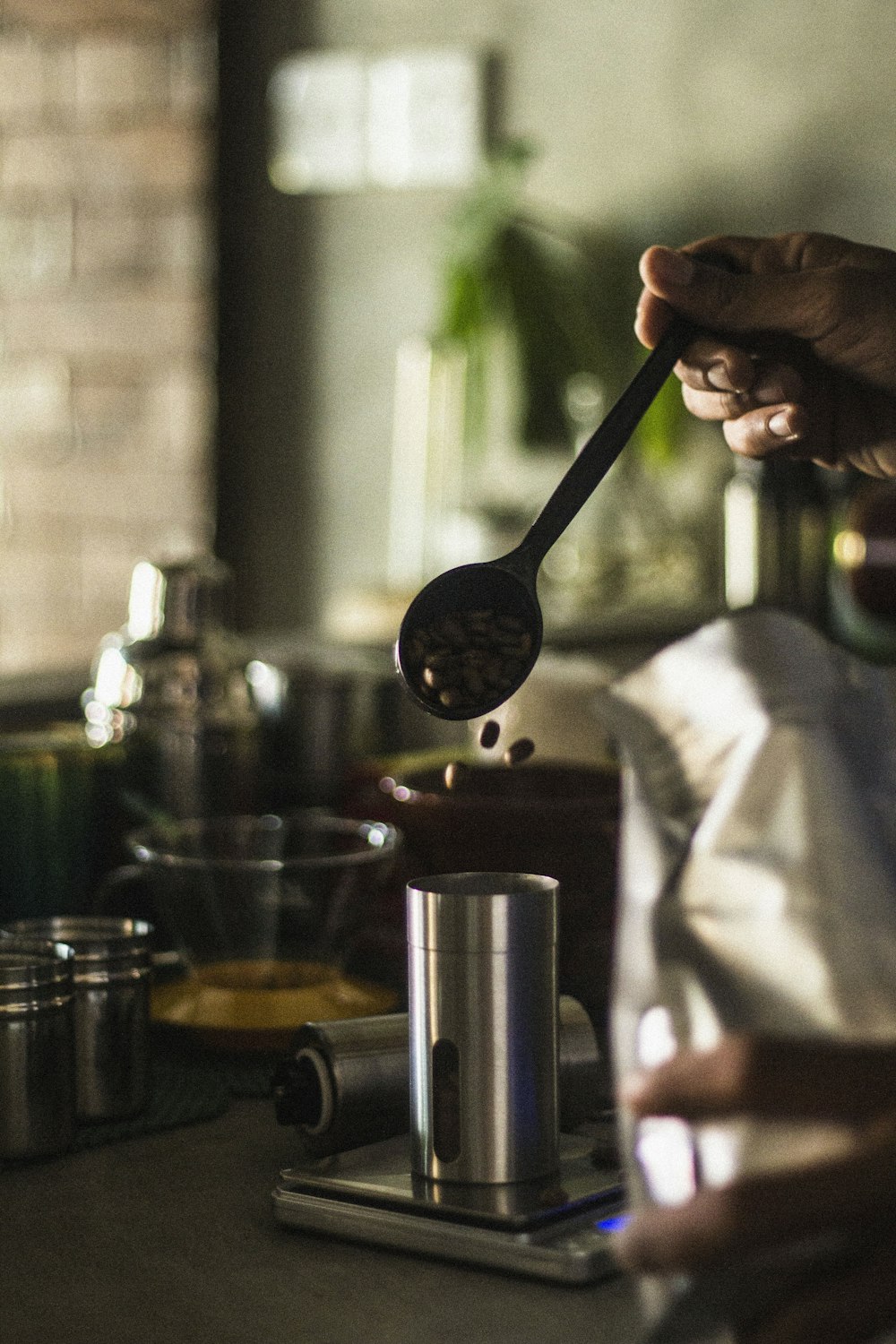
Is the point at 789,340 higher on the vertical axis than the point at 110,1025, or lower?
higher

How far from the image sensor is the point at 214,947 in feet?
3.81

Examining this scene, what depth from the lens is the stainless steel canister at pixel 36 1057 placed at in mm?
893

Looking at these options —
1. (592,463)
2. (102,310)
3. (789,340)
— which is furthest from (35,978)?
(102,310)

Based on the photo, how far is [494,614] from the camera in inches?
36.4

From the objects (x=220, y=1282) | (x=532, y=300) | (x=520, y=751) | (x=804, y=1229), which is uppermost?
(x=532, y=300)

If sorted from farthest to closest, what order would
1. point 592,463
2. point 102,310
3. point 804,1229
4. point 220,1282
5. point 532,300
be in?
point 102,310 → point 532,300 → point 592,463 → point 220,1282 → point 804,1229

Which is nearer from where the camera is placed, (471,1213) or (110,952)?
(471,1213)

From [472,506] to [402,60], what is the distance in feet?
3.68

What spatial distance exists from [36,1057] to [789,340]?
612mm

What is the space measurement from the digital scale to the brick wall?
11.1 ft

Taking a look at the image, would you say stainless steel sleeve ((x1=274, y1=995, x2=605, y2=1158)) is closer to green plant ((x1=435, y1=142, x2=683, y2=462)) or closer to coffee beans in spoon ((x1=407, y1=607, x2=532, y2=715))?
coffee beans in spoon ((x1=407, y1=607, x2=532, y2=715))

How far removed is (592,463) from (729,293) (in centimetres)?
15

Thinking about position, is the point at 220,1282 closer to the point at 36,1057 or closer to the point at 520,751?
the point at 36,1057

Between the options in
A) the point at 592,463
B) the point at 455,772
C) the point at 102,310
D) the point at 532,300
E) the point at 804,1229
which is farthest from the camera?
the point at 102,310
